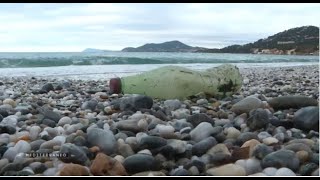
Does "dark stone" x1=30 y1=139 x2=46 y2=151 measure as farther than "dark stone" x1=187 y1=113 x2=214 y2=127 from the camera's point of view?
No

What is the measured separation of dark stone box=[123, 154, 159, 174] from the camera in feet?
6.84

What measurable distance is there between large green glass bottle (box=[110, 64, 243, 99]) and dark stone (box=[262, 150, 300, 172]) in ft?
8.29

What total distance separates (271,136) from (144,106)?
1.41 metres

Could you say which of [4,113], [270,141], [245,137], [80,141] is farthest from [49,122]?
[270,141]

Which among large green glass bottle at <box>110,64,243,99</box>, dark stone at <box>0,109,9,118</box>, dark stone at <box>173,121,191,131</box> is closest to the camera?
dark stone at <box>173,121,191,131</box>

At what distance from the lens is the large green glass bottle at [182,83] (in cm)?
464

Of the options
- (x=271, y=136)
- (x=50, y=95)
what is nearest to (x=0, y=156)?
(x=271, y=136)

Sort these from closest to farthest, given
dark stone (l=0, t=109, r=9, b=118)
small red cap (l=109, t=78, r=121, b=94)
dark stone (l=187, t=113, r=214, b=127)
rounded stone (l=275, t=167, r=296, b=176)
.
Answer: rounded stone (l=275, t=167, r=296, b=176) < dark stone (l=187, t=113, r=214, b=127) < dark stone (l=0, t=109, r=9, b=118) < small red cap (l=109, t=78, r=121, b=94)

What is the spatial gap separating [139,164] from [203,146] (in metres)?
0.44

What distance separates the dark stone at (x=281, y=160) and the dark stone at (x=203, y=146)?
0.36m

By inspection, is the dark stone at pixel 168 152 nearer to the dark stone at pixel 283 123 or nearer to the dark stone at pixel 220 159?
the dark stone at pixel 220 159

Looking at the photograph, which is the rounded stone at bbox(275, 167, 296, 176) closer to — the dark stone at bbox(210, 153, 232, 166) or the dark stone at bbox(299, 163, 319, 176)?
the dark stone at bbox(299, 163, 319, 176)

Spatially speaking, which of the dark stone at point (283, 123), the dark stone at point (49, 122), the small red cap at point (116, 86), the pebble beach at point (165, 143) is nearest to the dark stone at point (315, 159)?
the pebble beach at point (165, 143)

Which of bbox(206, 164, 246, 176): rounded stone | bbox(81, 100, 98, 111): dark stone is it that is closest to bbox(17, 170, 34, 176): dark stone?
bbox(206, 164, 246, 176): rounded stone
